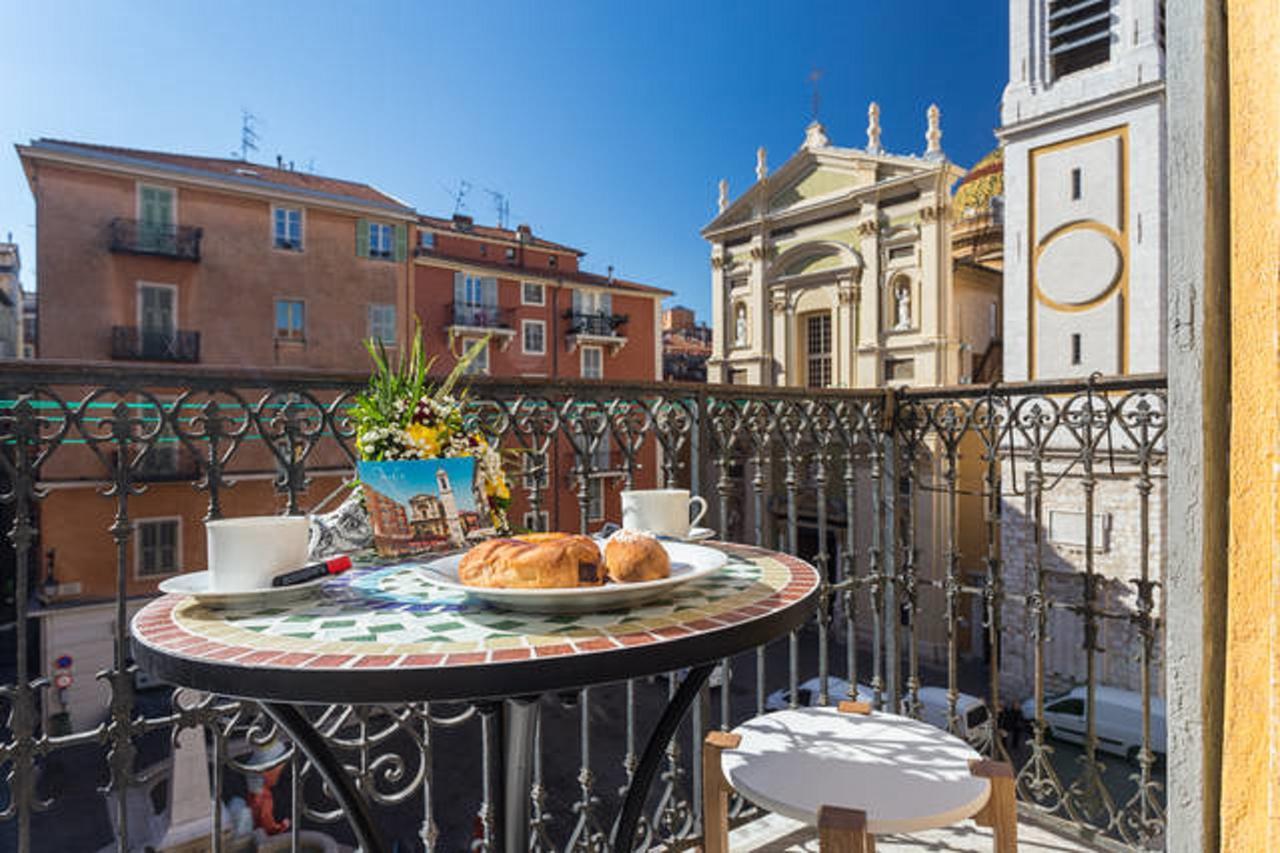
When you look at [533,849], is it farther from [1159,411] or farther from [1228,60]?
[1159,411]

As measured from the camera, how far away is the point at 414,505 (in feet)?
4.15

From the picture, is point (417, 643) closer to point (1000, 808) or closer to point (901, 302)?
point (1000, 808)

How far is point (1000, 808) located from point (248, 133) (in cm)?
1911

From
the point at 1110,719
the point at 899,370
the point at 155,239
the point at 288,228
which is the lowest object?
the point at 1110,719

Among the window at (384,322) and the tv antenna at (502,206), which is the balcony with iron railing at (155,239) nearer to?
the window at (384,322)

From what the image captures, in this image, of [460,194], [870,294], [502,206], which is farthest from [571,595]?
[502,206]

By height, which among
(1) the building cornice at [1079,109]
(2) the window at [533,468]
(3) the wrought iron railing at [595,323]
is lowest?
(2) the window at [533,468]

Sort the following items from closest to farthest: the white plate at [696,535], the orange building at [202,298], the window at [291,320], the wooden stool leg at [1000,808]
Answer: the wooden stool leg at [1000,808], the white plate at [696,535], the orange building at [202,298], the window at [291,320]

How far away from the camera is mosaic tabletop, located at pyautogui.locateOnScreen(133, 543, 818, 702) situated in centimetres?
69

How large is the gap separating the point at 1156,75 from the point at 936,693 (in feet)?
32.2

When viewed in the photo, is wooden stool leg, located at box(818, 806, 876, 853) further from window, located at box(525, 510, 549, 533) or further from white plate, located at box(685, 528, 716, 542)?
window, located at box(525, 510, 549, 533)

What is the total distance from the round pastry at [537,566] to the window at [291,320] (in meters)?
14.7

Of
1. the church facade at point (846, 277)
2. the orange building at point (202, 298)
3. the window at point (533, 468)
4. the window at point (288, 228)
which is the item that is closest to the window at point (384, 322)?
the orange building at point (202, 298)

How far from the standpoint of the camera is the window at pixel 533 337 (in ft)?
57.1
